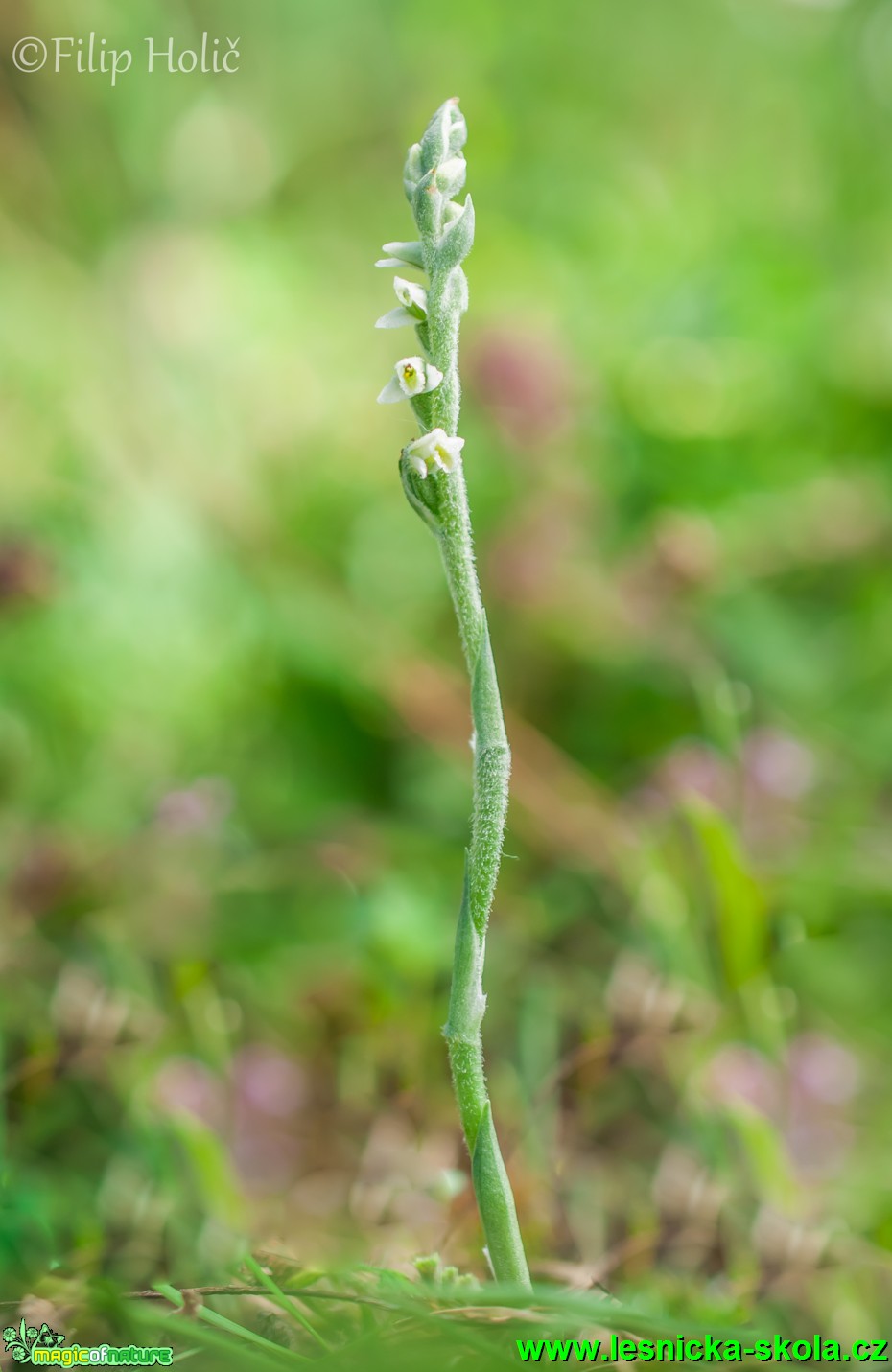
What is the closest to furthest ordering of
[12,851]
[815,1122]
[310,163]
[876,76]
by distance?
[815,1122] → [12,851] → [876,76] → [310,163]

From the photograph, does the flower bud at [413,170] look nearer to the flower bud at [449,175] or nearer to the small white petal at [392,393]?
the flower bud at [449,175]

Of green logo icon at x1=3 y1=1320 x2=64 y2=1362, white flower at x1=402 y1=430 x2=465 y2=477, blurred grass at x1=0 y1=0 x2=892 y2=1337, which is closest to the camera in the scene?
white flower at x1=402 y1=430 x2=465 y2=477

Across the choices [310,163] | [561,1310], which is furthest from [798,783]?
[310,163]

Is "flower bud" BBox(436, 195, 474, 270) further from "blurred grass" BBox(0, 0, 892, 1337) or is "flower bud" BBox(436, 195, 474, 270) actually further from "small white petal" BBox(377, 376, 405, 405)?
"blurred grass" BBox(0, 0, 892, 1337)

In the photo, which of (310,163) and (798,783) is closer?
(798,783)

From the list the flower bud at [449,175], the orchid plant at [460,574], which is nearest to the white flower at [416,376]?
the orchid plant at [460,574]

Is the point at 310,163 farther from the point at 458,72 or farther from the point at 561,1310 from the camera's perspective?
the point at 561,1310

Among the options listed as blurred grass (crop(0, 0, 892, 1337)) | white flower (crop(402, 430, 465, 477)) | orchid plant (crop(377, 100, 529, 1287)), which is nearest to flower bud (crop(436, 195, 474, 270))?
orchid plant (crop(377, 100, 529, 1287))
